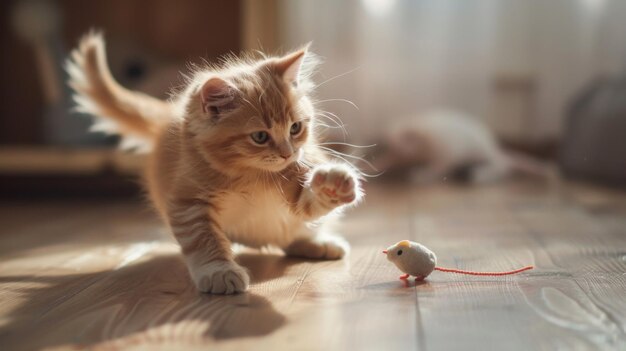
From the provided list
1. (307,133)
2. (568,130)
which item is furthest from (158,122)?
(568,130)

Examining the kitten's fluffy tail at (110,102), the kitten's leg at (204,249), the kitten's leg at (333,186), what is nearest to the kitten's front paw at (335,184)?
the kitten's leg at (333,186)

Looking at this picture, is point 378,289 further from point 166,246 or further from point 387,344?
point 166,246

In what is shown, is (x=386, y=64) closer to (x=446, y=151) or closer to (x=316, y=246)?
(x=446, y=151)

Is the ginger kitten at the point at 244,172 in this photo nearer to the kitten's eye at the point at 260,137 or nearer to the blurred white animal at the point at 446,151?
the kitten's eye at the point at 260,137

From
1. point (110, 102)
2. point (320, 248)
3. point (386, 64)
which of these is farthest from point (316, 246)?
point (386, 64)

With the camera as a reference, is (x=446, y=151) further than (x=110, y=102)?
Yes

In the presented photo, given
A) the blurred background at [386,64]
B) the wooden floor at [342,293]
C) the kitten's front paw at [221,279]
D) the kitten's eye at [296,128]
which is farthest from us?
the blurred background at [386,64]
